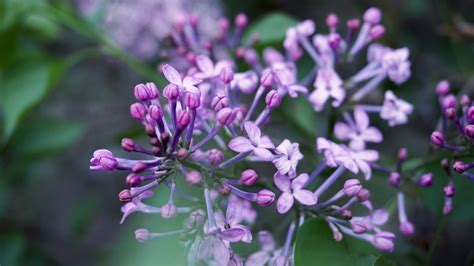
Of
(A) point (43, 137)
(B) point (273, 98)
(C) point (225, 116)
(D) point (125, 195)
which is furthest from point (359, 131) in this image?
(A) point (43, 137)

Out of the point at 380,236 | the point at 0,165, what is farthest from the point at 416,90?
the point at 0,165

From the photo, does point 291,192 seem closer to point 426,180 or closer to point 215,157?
point 215,157

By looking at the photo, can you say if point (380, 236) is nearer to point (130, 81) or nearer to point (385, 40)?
point (385, 40)

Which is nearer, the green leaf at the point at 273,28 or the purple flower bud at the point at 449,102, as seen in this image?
Answer: the purple flower bud at the point at 449,102

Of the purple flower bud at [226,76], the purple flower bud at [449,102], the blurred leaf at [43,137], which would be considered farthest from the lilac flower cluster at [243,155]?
the blurred leaf at [43,137]

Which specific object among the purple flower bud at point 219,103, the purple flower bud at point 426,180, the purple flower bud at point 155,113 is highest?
the purple flower bud at point 155,113

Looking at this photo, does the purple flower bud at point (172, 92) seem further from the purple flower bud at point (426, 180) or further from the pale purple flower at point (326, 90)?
the purple flower bud at point (426, 180)
